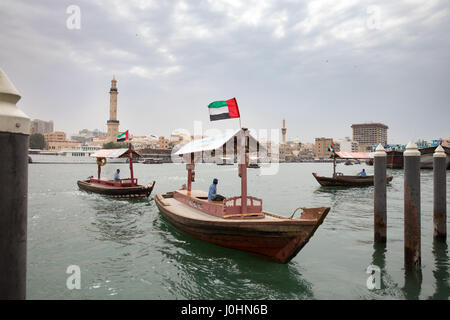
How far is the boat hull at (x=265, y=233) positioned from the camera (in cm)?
784

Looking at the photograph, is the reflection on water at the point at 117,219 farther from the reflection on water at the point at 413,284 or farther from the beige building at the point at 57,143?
the beige building at the point at 57,143

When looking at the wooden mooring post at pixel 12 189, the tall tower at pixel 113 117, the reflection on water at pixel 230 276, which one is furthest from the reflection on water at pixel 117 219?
the tall tower at pixel 113 117

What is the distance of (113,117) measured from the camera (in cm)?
18225

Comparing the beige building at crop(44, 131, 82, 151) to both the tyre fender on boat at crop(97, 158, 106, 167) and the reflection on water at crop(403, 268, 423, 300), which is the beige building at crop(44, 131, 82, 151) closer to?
the tyre fender on boat at crop(97, 158, 106, 167)

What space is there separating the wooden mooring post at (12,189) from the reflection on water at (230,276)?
206 inches

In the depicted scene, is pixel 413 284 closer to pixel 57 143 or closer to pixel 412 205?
pixel 412 205

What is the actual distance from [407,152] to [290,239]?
4248 millimetres

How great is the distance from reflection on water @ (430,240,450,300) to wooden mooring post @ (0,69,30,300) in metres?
8.78

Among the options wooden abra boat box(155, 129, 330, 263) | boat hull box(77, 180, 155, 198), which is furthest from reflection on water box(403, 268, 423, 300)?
boat hull box(77, 180, 155, 198)

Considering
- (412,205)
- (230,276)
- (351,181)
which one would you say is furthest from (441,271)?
(351,181)

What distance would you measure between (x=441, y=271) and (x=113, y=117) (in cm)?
19395

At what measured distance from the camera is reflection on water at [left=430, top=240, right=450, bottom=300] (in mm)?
7123
